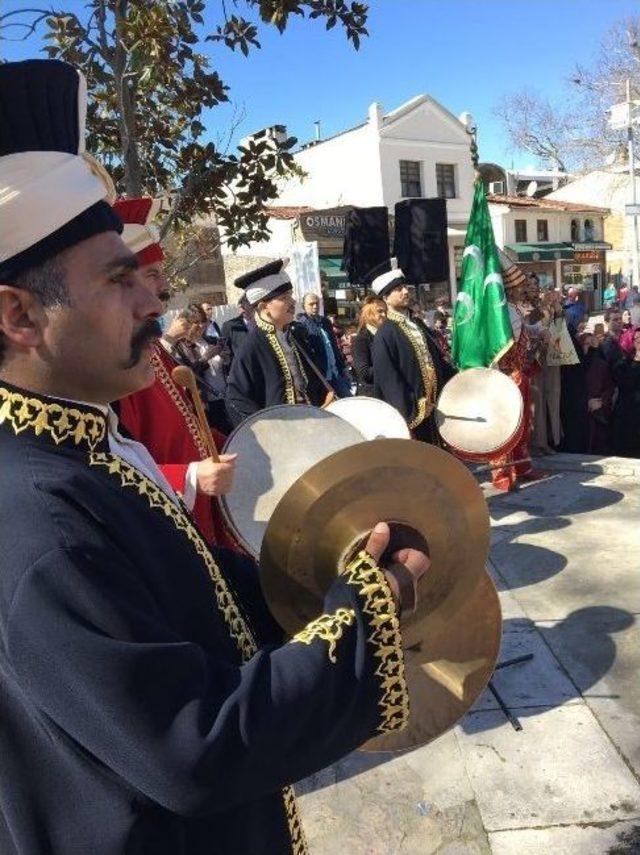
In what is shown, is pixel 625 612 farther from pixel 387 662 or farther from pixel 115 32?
pixel 115 32

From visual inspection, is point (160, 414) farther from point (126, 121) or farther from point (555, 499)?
point (555, 499)

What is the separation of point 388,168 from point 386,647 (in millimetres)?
31023

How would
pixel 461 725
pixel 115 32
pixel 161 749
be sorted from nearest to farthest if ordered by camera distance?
pixel 161 749, pixel 461 725, pixel 115 32

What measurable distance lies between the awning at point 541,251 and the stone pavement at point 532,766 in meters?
31.7

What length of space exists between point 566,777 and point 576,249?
3799 cm

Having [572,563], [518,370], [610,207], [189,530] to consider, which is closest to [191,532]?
[189,530]

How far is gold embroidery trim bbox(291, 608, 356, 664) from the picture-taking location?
1001 mm

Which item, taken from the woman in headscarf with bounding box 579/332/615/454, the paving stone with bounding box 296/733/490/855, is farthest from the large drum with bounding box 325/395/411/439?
the woman in headscarf with bounding box 579/332/615/454

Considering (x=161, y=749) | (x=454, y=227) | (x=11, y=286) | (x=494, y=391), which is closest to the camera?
(x=161, y=749)

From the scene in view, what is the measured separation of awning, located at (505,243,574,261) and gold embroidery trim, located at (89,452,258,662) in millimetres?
34256

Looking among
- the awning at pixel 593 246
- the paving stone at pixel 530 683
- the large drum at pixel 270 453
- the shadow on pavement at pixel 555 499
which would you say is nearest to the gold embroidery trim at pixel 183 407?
the large drum at pixel 270 453

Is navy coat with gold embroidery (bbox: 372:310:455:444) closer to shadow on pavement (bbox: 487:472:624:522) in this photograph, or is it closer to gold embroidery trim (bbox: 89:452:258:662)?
shadow on pavement (bbox: 487:472:624:522)

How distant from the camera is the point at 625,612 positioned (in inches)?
156

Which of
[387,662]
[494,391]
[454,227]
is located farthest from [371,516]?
[454,227]
